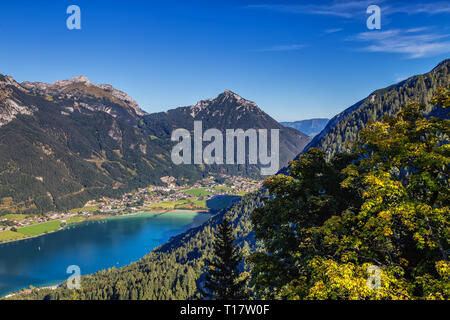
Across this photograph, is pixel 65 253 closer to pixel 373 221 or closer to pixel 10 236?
pixel 10 236

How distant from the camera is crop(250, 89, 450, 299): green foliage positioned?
8.34 meters

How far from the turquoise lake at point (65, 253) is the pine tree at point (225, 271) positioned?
418 ft

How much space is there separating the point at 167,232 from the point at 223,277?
594 feet

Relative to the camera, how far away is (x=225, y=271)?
23375 mm

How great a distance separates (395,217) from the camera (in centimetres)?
945

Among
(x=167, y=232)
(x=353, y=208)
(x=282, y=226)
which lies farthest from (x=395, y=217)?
(x=167, y=232)

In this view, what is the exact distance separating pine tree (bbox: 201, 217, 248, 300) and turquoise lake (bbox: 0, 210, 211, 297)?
127 meters

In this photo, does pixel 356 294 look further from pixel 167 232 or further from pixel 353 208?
pixel 167 232

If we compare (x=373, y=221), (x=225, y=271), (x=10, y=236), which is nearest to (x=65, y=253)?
(x=10, y=236)

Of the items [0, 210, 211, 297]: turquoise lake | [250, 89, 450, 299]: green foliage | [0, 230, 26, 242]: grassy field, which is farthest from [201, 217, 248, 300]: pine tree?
[0, 230, 26, 242]: grassy field

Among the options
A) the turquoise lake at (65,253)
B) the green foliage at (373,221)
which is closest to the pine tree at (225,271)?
the green foliage at (373,221)

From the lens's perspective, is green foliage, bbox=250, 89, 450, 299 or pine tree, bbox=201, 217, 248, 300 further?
pine tree, bbox=201, 217, 248, 300

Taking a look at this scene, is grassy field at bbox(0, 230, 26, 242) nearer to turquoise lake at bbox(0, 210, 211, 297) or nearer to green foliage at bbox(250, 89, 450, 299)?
turquoise lake at bbox(0, 210, 211, 297)

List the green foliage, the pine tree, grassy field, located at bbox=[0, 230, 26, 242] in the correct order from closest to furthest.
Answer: the green foliage → the pine tree → grassy field, located at bbox=[0, 230, 26, 242]
